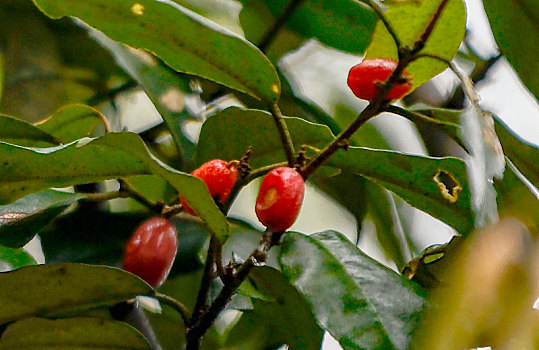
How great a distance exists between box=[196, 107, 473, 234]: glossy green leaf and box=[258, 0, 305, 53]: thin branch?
0.24 meters

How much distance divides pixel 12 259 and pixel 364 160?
346mm

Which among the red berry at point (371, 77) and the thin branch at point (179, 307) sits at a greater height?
the red berry at point (371, 77)

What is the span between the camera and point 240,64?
0.57 metres

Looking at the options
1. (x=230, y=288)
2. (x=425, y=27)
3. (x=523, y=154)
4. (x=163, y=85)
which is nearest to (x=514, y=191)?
(x=523, y=154)

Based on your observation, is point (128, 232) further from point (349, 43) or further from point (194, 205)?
point (349, 43)

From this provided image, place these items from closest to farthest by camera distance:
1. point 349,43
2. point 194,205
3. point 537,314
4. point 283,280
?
point 537,314 → point 194,205 → point 283,280 → point 349,43

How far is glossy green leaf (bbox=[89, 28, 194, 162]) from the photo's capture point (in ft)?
2.48

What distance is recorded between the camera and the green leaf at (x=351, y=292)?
516mm

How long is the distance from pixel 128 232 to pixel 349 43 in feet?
1.20

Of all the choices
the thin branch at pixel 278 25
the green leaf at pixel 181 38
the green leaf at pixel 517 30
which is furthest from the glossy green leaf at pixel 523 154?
the thin branch at pixel 278 25

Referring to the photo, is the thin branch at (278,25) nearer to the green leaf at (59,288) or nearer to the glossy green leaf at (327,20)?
the glossy green leaf at (327,20)

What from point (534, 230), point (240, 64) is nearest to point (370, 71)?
point (240, 64)

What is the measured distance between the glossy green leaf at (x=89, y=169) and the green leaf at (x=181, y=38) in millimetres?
91

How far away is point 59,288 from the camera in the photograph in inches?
22.7
